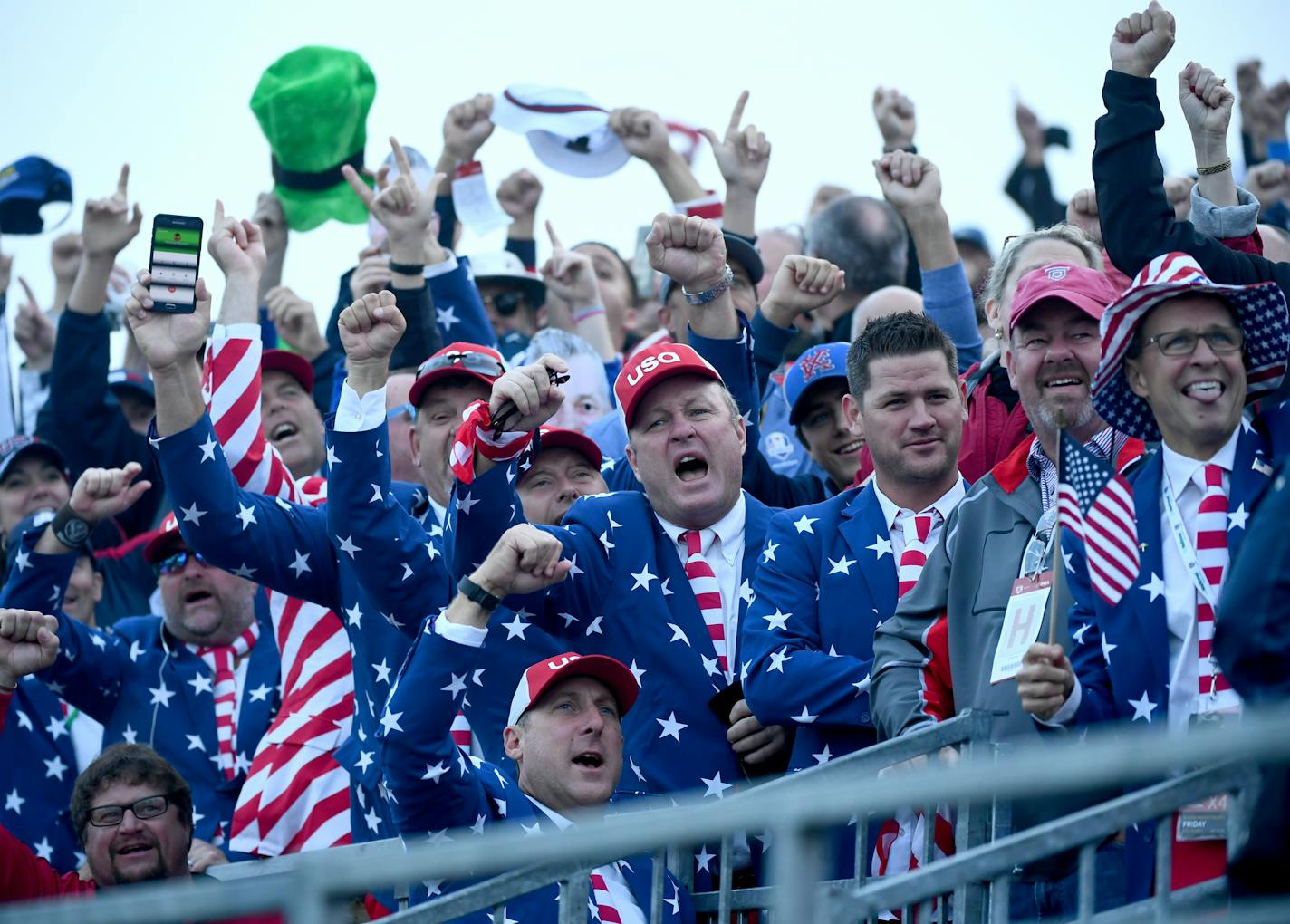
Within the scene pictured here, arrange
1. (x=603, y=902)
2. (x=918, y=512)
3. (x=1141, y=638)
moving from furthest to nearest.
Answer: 1. (x=918, y=512)
2. (x=603, y=902)
3. (x=1141, y=638)

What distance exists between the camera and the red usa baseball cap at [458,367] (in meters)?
6.15

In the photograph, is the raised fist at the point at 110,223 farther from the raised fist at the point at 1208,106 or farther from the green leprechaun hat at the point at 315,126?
the raised fist at the point at 1208,106

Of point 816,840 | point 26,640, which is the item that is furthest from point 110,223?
point 816,840

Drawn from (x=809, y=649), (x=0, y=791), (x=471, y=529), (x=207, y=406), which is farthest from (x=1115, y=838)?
(x=0, y=791)

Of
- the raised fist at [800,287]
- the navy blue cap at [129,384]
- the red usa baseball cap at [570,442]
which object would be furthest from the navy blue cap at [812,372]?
the navy blue cap at [129,384]

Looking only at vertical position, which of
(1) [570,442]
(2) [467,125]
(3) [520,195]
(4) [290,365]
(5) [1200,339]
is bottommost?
(1) [570,442]

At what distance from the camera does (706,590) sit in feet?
17.8

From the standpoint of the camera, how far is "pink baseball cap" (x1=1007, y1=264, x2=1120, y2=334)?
16.2 feet

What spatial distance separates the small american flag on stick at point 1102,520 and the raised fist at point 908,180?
8.78ft

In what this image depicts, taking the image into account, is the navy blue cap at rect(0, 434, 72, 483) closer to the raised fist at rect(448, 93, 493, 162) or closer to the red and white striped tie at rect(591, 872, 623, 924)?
the raised fist at rect(448, 93, 493, 162)

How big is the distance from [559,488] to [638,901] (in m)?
1.84

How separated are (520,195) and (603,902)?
6.06 meters

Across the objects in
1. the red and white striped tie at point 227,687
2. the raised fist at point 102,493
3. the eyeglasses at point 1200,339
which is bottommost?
the red and white striped tie at point 227,687

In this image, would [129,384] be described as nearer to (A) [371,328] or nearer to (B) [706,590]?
(A) [371,328]
